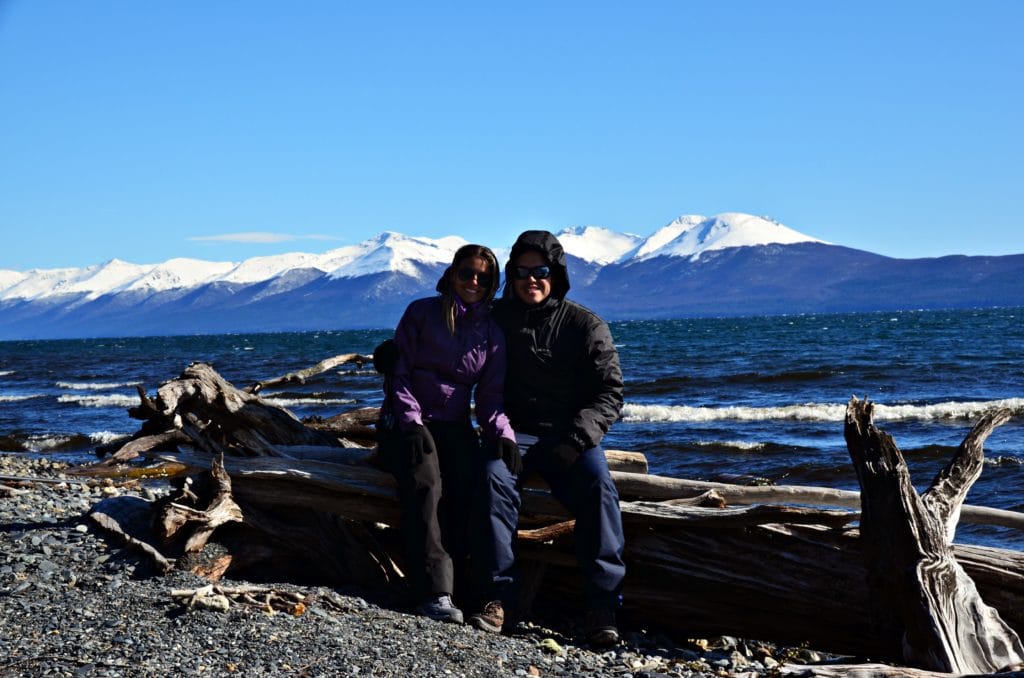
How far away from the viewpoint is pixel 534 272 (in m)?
6.72

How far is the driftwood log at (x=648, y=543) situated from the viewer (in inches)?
247

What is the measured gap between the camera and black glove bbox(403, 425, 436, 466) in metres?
6.35

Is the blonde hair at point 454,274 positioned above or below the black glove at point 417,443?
above

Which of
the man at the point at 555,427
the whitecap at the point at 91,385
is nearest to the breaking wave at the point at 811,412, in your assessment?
the man at the point at 555,427

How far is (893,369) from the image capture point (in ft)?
111

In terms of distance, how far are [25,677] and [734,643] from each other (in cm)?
411

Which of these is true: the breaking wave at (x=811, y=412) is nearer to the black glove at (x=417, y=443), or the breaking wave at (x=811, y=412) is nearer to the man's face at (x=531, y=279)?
the man's face at (x=531, y=279)

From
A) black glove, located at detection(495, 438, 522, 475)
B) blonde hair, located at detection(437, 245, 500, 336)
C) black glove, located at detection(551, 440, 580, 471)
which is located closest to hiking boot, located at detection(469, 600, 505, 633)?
black glove, located at detection(495, 438, 522, 475)

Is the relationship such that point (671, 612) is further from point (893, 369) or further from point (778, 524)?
point (893, 369)

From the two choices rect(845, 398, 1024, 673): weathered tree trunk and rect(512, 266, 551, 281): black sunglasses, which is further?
rect(512, 266, 551, 281): black sunglasses

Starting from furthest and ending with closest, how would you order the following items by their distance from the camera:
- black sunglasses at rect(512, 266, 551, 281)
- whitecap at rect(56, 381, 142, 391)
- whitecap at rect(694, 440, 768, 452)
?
1. whitecap at rect(56, 381, 142, 391)
2. whitecap at rect(694, 440, 768, 452)
3. black sunglasses at rect(512, 266, 551, 281)

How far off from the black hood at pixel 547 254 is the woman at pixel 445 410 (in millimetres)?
203

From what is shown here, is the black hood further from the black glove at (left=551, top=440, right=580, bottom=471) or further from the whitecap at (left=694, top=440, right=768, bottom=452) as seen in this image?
the whitecap at (left=694, top=440, right=768, bottom=452)

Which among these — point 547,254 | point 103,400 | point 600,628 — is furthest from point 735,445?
point 103,400
